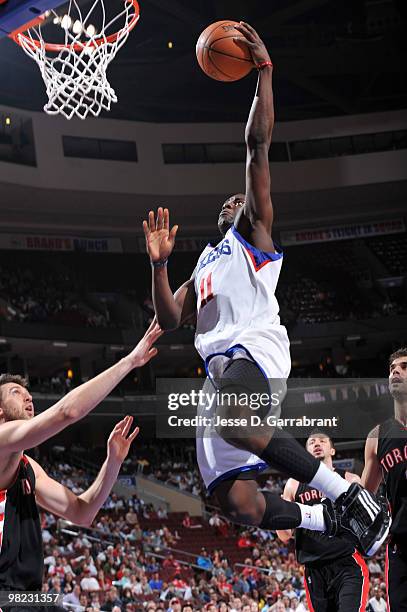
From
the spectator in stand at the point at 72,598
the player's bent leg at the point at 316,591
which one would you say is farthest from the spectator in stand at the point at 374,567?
the player's bent leg at the point at 316,591

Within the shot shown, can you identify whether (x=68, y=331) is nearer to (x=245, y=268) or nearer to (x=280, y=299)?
(x=280, y=299)

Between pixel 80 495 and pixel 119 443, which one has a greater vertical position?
pixel 119 443

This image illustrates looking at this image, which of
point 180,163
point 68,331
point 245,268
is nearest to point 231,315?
point 245,268

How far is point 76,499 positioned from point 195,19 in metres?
21.9

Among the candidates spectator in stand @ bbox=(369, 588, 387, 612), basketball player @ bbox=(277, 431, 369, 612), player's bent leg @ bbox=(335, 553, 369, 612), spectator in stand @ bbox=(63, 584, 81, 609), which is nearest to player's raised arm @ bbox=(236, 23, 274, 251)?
basketball player @ bbox=(277, 431, 369, 612)

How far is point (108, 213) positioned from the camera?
27016mm

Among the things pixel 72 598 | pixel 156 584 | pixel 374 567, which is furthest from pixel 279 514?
pixel 374 567

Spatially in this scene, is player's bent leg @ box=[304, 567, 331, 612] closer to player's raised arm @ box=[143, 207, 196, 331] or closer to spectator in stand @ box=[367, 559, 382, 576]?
player's raised arm @ box=[143, 207, 196, 331]

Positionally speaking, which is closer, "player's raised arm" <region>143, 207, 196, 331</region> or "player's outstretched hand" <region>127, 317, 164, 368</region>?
"player's outstretched hand" <region>127, 317, 164, 368</region>

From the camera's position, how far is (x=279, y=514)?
422 centimetres

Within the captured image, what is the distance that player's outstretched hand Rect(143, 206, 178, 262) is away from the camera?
4.65m

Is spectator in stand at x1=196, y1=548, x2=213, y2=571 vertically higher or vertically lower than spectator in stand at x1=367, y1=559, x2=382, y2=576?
higher

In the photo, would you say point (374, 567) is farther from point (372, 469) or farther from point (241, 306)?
point (241, 306)

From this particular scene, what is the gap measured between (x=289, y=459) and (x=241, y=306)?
87 centimetres
